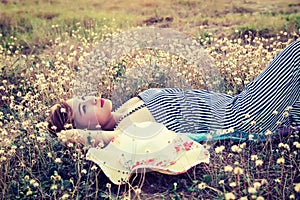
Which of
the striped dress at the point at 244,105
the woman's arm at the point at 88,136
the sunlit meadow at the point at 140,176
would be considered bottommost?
the sunlit meadow at the point at 140,176

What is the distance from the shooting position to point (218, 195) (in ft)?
8.77

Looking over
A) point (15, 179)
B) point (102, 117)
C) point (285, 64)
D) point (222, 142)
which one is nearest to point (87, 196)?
point (15, 179)

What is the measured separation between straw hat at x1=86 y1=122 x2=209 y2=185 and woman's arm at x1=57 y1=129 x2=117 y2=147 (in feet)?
0.25

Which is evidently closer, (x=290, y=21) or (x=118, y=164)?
(x=118, y=164)

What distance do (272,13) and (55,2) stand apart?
3.58 m

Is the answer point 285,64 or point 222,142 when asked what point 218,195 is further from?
point 285,64

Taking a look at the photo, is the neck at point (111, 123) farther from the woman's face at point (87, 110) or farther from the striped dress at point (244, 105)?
the striped dress at point (244, 105)

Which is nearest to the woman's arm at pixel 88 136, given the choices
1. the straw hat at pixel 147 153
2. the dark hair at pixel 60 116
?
the straw hat at pixel 147 153

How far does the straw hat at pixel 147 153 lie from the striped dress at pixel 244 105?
242 mm

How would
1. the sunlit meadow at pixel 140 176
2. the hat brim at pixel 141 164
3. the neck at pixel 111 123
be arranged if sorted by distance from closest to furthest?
the sunlit meadow at pixel 140 176, the hat brim at pixel 141 164, the neck at pixel 111 123

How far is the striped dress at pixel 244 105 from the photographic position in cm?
317

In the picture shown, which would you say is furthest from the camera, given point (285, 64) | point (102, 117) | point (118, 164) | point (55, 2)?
point (55, 2)

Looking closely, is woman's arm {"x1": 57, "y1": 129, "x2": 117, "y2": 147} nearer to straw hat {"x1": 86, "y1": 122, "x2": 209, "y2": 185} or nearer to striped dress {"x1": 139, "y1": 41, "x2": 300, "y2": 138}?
straw hat {"x1": 86, "y1": 122, "x2": 209, "y2": 185}

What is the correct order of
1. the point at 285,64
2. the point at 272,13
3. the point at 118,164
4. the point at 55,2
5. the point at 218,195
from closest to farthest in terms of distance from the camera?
1. the point at 218,195
2. the point at 118,164
3. the point at 285,64
4. the point at 272,13
5. the point at 55,2
